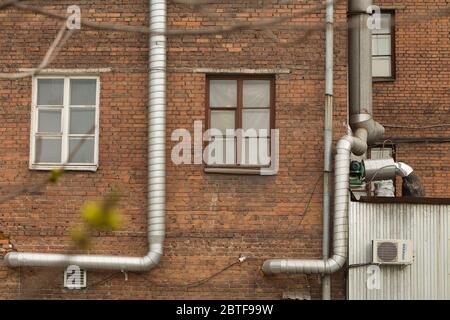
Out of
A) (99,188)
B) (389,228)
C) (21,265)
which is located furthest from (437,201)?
(21,265)

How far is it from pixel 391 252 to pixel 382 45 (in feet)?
25.0

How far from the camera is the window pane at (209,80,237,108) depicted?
12.9 meters

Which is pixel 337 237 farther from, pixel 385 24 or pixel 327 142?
pixel 385 24

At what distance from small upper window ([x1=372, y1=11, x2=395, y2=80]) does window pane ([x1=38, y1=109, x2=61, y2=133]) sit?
8085 millimetres

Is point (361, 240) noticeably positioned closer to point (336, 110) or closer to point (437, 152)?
point (336, 110)

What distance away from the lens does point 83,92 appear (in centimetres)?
1297

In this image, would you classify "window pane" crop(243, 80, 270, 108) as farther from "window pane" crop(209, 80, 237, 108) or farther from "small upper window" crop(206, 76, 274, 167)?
"window pane" crop(209, 80, 237, 108)

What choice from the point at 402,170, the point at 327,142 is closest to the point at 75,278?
the point at 327,142

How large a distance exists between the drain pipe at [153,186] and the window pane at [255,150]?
1167 mm

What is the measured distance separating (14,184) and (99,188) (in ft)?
3.84

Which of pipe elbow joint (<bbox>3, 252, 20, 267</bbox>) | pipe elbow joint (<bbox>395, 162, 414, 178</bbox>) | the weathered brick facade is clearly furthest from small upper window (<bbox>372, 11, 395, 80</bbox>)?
pipe elbow joint (<bbox>3, 252, 20, 267</bbox>)

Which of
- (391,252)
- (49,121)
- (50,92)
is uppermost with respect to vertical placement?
(50,92)

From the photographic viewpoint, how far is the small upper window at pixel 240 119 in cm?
1279

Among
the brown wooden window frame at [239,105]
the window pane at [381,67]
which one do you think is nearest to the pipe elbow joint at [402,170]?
the brown wooden window frame at [239,105]
